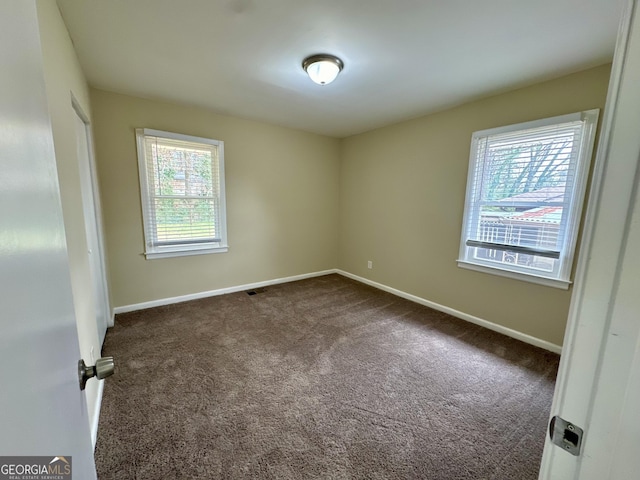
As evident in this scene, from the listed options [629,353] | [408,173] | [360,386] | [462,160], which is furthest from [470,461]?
[408,173]

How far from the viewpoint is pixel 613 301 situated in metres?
0.43

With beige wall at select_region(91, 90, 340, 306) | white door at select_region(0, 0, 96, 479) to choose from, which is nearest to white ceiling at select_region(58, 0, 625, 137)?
beige wall at select_region(91, 90, 340, 306)

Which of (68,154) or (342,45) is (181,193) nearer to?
(68,154)

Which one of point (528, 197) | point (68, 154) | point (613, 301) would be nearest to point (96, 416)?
point (68, 154)

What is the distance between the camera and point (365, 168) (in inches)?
164

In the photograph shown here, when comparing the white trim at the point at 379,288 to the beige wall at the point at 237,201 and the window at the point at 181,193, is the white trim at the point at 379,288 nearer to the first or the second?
the beige wall at the point at 237,201

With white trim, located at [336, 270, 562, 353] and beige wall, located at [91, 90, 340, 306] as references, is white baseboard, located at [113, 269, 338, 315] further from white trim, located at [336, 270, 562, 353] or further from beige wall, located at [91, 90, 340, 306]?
white trim, located at [336, 270, 562, 353]

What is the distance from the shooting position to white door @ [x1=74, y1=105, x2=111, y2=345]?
226cm

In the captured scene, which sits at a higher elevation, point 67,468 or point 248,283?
point 67,468

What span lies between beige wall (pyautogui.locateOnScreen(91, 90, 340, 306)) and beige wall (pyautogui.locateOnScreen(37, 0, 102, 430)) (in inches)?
40.8

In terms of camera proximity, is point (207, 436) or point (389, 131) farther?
point (389, 131)

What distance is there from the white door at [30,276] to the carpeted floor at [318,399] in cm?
105

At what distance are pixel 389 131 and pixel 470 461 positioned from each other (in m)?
3.60

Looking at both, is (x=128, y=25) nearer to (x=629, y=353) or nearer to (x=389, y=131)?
(x=629, y=353)
